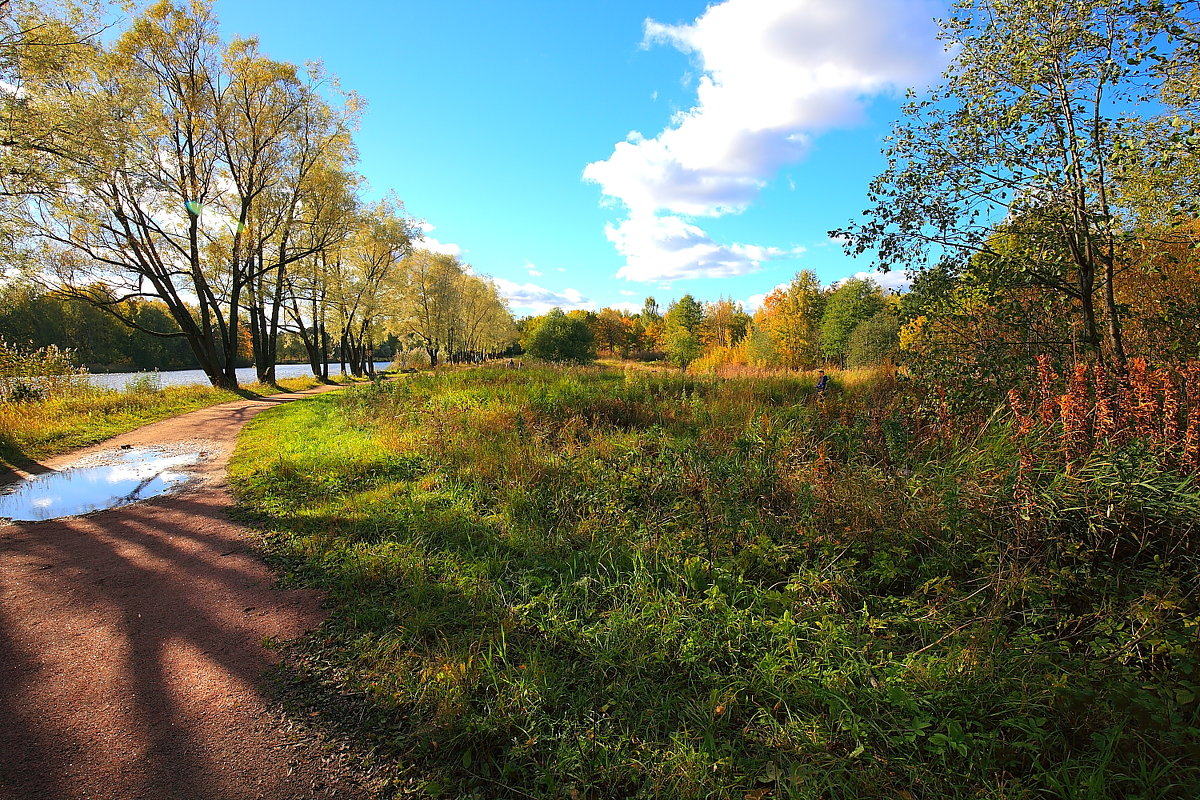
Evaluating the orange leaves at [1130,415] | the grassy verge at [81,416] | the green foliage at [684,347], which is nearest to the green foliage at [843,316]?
the green foliage at [684,347]

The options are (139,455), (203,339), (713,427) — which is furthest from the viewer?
(203,339)

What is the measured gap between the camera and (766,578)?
3688 mm

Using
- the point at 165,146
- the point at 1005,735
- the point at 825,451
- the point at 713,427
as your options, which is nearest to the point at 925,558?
the point at 1005,735

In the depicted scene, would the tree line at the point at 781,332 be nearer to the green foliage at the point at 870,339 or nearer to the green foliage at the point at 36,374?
the green foliage at the point at 870,339

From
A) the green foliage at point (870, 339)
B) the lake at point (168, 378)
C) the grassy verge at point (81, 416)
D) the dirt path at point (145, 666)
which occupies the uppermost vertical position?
the green foliage at point (870, 339)

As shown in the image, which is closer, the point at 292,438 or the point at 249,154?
the point at 292,438

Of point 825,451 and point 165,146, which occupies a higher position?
point 165,146

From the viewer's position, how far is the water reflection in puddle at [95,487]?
586 centimetres

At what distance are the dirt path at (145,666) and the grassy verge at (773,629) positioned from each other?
31 cm

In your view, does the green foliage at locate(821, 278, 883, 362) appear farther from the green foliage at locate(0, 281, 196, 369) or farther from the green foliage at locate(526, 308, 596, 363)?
the green foliage at locate(0, 281, 196, 369)

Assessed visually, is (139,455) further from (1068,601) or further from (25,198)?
(1068,601)

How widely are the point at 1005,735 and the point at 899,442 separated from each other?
3468 millimetres

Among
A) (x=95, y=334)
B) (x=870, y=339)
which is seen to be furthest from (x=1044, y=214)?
(x=95, y=334)

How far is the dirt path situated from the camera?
7.33 feet
